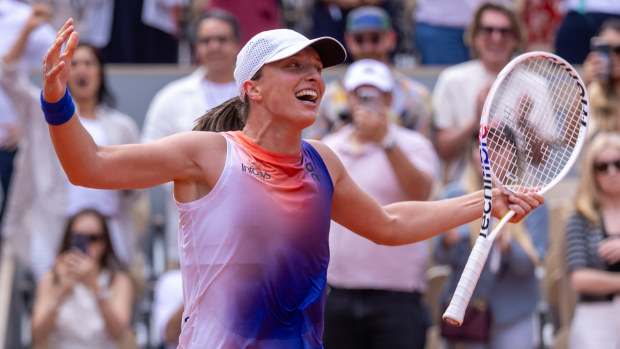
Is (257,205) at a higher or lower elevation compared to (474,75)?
lower

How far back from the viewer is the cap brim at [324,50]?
11.3 ft

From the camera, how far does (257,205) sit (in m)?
3.41

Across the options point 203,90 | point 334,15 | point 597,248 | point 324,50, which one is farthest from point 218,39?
point 324,50

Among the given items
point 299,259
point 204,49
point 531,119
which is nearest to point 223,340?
point 299,259

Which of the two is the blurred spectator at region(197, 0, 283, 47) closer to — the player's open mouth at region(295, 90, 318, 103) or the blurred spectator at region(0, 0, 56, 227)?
the blurred spectator at region(0, 0, 56, 227)

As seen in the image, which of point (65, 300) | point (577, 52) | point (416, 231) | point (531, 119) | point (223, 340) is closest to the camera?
point (223, 340)

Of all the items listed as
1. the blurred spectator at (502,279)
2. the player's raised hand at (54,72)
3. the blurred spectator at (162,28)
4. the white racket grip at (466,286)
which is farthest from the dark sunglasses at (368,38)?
the player's raised hand at (54,72)

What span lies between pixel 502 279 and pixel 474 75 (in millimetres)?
1636

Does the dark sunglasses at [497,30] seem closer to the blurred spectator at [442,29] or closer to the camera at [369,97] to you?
the blurred spectator at [442,29]

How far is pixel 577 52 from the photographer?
8.35 m

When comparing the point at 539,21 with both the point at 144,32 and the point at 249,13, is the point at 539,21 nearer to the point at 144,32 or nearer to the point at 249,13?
the point at 249,13

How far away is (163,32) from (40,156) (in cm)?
219

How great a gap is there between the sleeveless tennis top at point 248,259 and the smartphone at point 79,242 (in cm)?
308

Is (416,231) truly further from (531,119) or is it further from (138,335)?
(138,335)
